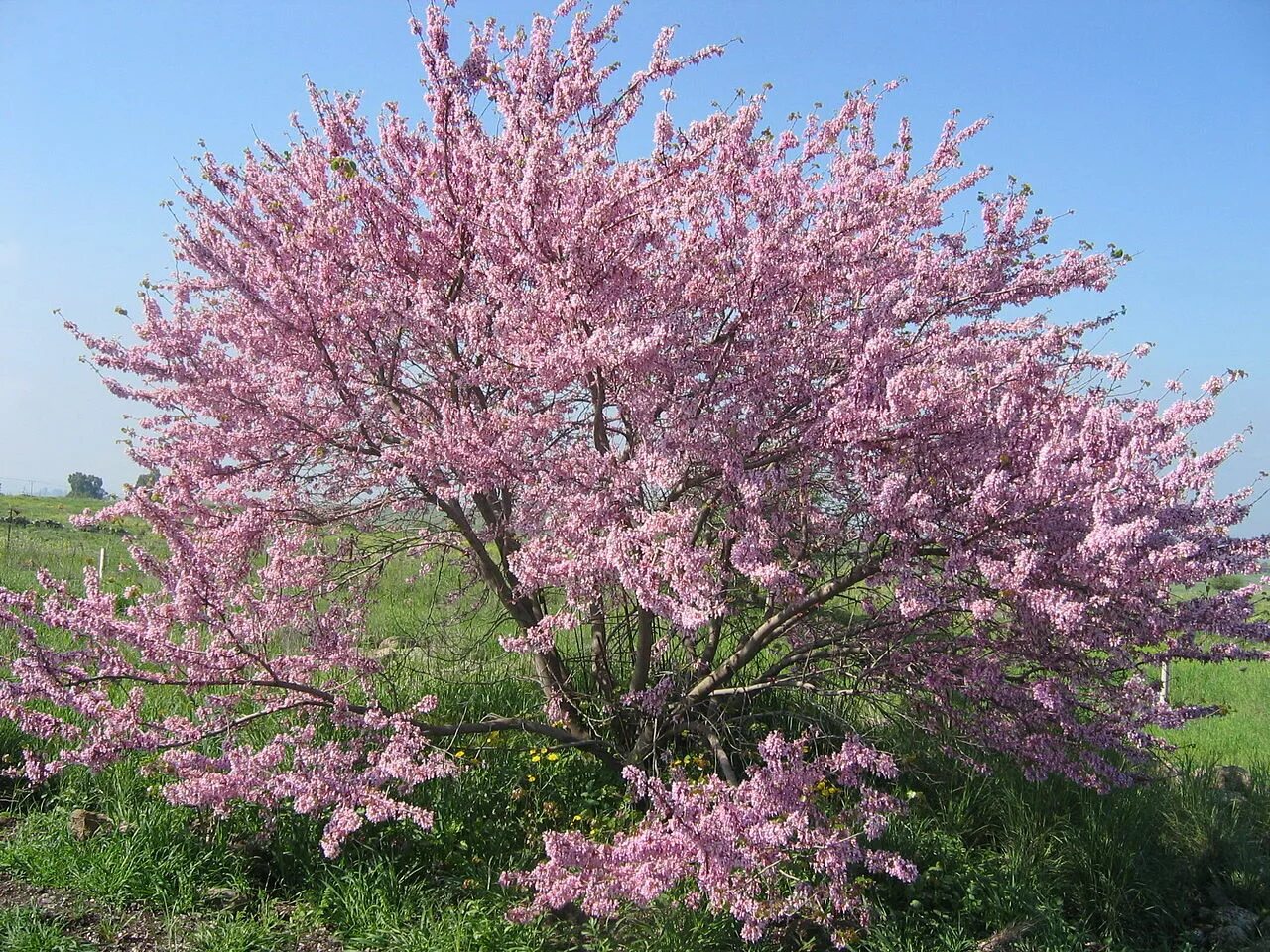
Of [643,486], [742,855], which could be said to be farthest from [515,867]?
[643,486]

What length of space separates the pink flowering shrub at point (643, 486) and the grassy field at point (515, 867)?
1.03ft

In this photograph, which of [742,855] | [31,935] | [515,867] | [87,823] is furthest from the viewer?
[87,823]

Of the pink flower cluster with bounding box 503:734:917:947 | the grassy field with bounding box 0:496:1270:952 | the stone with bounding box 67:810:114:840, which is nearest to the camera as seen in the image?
the pink flower cluster with bounding box 503:734:917:947

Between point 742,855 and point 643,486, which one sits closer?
point 742,855

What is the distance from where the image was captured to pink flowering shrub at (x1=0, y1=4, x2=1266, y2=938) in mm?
3738

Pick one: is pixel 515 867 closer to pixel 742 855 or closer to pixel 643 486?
pixel 742 855

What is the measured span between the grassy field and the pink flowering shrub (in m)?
0.31

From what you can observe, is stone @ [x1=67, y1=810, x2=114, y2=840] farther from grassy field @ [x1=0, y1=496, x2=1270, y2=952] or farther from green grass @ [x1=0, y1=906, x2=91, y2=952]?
green grass @ [x1=0, y1=906, x2=91, y2=952]

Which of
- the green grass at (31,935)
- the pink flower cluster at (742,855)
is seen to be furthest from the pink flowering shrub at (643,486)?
the green grass at (31,935)

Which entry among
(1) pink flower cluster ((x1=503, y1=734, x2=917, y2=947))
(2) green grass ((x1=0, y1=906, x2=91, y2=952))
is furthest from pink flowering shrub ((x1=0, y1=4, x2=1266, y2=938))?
(2) green grass ((x1=0, y1=906, x2=91, y2=952))

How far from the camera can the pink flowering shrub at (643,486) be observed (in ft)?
12.3

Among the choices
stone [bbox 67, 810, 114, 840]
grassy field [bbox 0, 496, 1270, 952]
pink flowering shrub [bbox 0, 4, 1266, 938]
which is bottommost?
grassy field [bbox 0, 496, 1270, 952]

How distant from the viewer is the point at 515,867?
184 inches

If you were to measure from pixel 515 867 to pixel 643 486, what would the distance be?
2182 millimetres
